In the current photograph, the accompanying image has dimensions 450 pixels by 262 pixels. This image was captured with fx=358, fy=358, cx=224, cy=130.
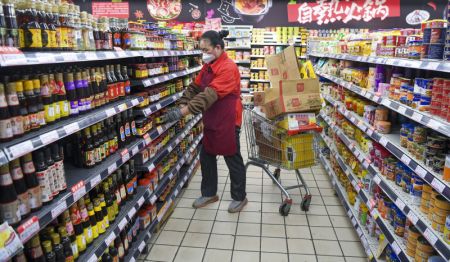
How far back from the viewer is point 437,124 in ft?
6.56

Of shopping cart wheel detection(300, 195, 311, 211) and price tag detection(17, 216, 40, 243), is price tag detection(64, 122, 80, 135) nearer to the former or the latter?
price tag detection(17, 216, 40, 243)

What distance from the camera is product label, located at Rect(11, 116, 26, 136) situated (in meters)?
1.60

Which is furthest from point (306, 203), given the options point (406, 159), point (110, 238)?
point (110, 238)

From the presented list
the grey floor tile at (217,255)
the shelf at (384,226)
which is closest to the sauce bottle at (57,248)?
the grey floor tile at (217,255)

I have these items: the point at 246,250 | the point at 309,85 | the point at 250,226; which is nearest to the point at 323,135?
the point at 309,85

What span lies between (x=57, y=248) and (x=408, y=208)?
2145 millimetres

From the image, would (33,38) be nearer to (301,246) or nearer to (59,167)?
(59,167)

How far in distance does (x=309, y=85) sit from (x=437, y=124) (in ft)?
5.83

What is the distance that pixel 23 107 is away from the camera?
5.62 feet

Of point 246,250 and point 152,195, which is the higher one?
point 152,195

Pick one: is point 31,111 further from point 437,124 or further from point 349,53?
point 349,53

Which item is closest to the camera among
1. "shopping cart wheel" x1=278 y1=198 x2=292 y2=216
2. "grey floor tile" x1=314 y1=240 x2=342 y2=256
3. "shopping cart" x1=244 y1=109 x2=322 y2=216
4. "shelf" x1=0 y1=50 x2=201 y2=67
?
"shelf" x1=0 y1=50 x2=201 y2=67

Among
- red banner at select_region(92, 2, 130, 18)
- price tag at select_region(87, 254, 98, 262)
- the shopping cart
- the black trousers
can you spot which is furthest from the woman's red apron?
red banner at select_region(92, 2, 130, 18)

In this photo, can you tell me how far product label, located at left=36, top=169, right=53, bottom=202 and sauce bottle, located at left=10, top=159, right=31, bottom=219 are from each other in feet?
0.38
